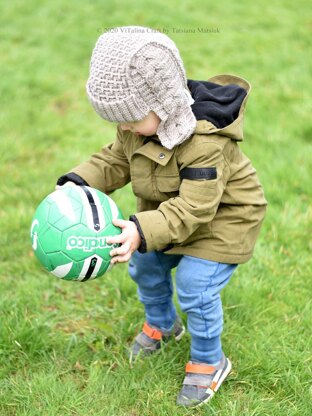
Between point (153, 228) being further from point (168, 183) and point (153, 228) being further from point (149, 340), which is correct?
point (149, 340)

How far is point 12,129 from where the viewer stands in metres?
5.98


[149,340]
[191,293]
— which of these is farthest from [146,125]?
[149,340]

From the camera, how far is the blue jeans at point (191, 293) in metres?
2.79

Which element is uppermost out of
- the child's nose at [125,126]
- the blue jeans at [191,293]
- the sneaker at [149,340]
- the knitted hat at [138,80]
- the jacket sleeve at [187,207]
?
the knitted hat at [138,80]

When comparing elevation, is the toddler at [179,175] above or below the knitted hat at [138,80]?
below

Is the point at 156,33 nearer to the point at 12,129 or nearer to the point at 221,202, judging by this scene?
the point at 221,202

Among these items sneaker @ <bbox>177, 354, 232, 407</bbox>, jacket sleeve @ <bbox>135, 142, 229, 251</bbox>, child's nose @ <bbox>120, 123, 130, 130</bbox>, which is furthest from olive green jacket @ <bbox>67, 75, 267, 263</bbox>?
sneaker @ <bbox>177, 354, 232, 407</bbox>

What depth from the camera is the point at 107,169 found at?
3.02 metres

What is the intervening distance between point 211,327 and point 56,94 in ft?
14.6

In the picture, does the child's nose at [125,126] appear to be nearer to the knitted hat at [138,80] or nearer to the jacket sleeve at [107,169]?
the knitted hat at [138,80]

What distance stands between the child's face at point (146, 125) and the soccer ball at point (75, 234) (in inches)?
13.3

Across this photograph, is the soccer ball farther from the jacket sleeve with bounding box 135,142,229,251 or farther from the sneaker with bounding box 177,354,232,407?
the sneaker with bounding box 177,354,232,407

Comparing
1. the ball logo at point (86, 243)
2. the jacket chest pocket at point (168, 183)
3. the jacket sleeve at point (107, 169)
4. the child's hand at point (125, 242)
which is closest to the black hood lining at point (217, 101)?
the jacket chest pocket at point (168, 183)

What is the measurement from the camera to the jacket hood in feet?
8.56
